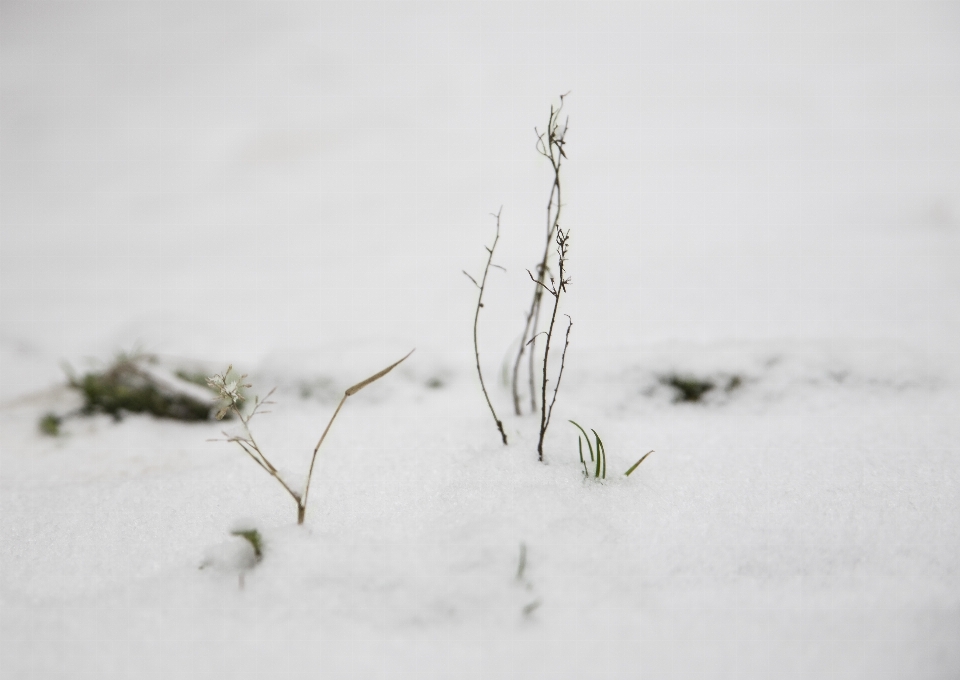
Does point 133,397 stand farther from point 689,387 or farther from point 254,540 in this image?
point 689,387

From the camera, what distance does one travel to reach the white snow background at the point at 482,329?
0.97 metres

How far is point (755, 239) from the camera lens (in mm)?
3266

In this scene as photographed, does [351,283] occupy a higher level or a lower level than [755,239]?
lower

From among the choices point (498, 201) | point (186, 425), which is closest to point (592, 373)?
point (186, 425)

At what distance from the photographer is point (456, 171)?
198 inches

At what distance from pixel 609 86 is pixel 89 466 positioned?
5564 millimetres

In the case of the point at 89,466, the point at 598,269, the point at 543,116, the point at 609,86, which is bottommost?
the point at 89,466

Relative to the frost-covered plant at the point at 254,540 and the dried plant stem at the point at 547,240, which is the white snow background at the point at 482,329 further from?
the dried plant stem at the point at 547,240

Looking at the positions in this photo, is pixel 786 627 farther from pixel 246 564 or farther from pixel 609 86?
pixel 609 86

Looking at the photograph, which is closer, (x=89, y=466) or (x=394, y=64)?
(x=89, y=466)

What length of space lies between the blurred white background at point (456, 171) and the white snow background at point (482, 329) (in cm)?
3

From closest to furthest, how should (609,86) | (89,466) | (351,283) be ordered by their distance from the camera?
(89,466)
(351,283)
(609,86)

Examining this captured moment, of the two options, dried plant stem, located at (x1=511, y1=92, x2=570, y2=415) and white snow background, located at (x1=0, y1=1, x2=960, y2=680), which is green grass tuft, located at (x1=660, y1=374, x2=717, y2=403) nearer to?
white snow background, located at (x1=0, y1=1, x2=960, y2=680)

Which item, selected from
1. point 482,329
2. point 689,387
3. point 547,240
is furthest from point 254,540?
point 482,329
